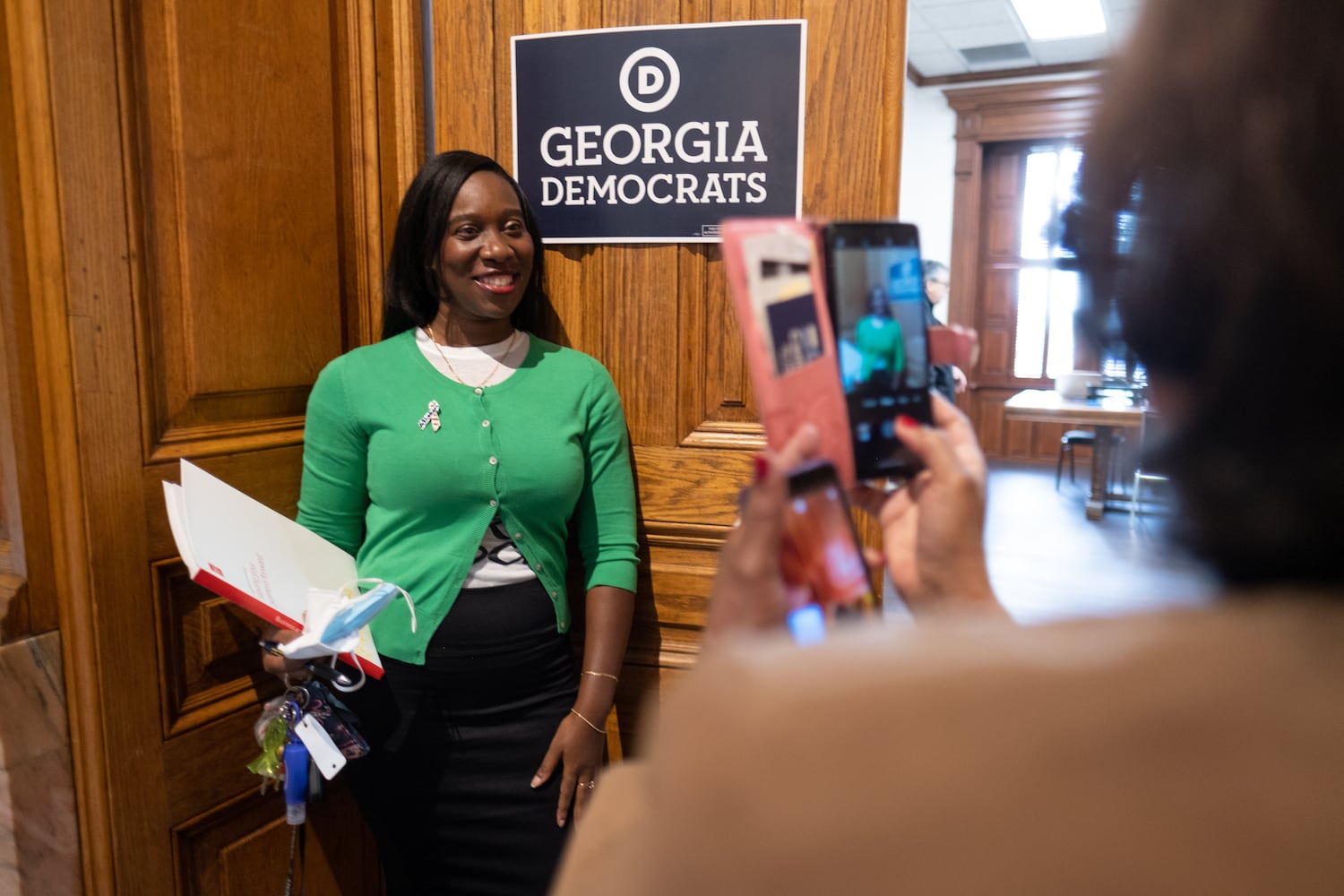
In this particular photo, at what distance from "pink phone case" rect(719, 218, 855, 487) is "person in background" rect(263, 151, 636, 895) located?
3.01ft

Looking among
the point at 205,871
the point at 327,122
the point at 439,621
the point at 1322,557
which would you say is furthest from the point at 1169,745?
the point at 327,122

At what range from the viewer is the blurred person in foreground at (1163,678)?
1.20ft

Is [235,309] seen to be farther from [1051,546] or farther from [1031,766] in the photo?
[1051,546]

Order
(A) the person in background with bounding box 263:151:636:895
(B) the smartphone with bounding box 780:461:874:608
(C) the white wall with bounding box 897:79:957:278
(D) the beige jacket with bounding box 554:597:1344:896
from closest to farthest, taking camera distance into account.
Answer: (D) the beige jacket with bounding box 554:597:1344:896, (B) the smartphone with bounding box 780:461:874:608, (A) the person in background with bounding box 263:151:636:895, (C) the white wall with bounding box 897:79:957:278

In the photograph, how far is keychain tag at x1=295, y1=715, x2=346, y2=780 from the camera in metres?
1.45

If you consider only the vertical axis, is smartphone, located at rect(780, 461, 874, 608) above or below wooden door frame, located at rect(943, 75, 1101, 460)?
below

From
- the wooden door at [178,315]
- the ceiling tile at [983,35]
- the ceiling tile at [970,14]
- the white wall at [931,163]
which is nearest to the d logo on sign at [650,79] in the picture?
the wooden door at [178,315]

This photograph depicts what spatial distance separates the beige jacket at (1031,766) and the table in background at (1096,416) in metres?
5.83

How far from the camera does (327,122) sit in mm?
1777

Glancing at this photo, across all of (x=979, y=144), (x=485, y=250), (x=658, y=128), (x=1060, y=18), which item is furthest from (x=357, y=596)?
(x=979, y=144)

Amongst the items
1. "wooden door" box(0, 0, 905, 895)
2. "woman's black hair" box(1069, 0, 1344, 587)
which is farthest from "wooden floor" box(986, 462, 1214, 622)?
"woman's black hair" box(1069, 0, 1344, 587)

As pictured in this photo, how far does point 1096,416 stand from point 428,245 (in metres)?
5.33

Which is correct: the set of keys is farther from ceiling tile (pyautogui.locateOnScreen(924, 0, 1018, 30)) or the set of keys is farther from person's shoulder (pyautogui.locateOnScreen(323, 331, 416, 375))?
ceiling tile (pyautogui.locateOnScreen(924, 0, 1018, 30))

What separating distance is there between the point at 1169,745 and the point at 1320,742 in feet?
0.19
